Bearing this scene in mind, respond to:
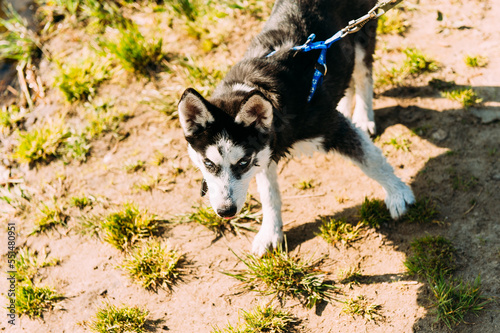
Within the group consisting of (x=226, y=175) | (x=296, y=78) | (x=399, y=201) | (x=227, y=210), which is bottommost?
(x=399, y=201)

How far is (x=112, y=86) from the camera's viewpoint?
17.9ft

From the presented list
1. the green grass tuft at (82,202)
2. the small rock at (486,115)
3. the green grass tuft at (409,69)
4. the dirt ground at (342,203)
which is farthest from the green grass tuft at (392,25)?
the green grass tuft at (82,202)

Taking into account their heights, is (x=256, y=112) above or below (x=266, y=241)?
above

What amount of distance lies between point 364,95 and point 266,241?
6.18ft

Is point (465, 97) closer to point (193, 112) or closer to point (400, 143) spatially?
point (400, 143)

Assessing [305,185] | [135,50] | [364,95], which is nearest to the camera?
[305,185]

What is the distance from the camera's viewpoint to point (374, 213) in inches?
147

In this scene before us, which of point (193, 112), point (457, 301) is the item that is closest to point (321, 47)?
point (193, 112)

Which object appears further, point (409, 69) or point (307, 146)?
point (409, 69)

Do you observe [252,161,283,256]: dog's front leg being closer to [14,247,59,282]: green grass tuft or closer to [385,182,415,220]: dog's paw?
[385,182,415,220]: dog's paw

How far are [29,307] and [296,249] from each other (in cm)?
237

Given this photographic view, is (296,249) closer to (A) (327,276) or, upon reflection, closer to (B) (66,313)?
(A) (327,276)

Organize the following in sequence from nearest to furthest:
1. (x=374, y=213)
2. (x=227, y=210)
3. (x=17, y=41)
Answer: (x=227, y=210), (x=374, y=213), (x=17, y=41)

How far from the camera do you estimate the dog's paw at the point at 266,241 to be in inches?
145
